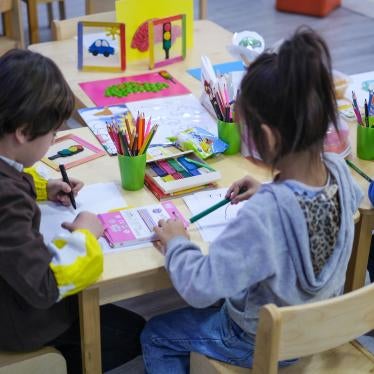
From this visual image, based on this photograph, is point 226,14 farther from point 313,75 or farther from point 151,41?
point 313,75

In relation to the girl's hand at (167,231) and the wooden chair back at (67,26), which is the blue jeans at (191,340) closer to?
the girl's hand at (167,231)

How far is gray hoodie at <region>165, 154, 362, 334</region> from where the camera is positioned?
1072 mm

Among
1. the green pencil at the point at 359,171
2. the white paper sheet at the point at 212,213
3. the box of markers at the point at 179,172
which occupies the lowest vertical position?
the white paper sheet at the point at 212,213

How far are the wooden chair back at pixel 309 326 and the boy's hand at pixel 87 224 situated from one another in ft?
1.24

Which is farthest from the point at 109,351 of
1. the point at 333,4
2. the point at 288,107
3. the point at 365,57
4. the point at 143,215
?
the point at 333,4

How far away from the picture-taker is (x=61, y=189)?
1390 mm

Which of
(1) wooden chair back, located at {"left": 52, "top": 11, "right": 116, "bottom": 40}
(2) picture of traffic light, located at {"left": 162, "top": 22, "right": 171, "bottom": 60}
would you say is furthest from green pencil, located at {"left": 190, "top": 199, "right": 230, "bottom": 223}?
(1) wooden chair back, located at {"left": 52, "top": 11, "right": 116, "bottom": 40}

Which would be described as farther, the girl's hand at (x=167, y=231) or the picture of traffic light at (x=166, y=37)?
the picture of traffic light at (x=166, y=37)

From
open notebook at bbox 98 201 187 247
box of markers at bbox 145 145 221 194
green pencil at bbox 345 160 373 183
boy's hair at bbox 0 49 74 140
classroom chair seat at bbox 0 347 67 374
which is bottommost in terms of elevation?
classroom chair seat at bbox 0 347 67 374

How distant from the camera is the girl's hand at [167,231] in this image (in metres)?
1.23

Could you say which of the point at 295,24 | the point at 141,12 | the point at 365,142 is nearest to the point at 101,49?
the point at 141,12

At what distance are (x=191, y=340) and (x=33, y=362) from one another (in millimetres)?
313

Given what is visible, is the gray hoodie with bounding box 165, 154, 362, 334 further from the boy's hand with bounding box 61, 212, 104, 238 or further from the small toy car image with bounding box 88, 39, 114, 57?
the small toy car image with bounding box 88, 39, 114, 57

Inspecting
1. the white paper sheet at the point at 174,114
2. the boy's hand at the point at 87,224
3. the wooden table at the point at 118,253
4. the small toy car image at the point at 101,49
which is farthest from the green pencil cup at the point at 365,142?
the small toy car image at the point at 101,49
